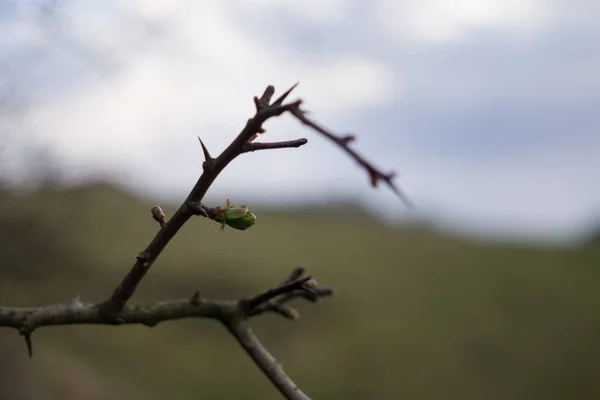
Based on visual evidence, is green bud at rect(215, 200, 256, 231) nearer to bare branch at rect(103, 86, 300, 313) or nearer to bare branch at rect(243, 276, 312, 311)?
bare branch at rect(103, 86, 300, 313)

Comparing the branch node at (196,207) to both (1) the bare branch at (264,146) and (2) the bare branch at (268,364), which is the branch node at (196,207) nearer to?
(1) the bare branch at (264,146)

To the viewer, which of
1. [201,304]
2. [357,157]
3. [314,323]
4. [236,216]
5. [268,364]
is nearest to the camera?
[357,157]

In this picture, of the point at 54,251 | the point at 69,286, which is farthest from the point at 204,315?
the point at 69,286

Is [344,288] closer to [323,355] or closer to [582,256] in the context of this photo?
[323,355]

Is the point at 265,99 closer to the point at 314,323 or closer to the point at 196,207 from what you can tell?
the point at 196,207

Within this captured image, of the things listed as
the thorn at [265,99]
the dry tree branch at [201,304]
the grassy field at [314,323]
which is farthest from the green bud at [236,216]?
the grassy field at [314,323]

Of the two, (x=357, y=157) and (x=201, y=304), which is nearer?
(x=357, y=157)

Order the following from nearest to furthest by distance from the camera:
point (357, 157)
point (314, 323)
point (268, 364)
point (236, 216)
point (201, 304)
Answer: point (357, 157)
point (236, 216)
point (268, 364)
point (201, 304)
point (314, 323)

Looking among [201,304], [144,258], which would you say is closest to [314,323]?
[201,304]
